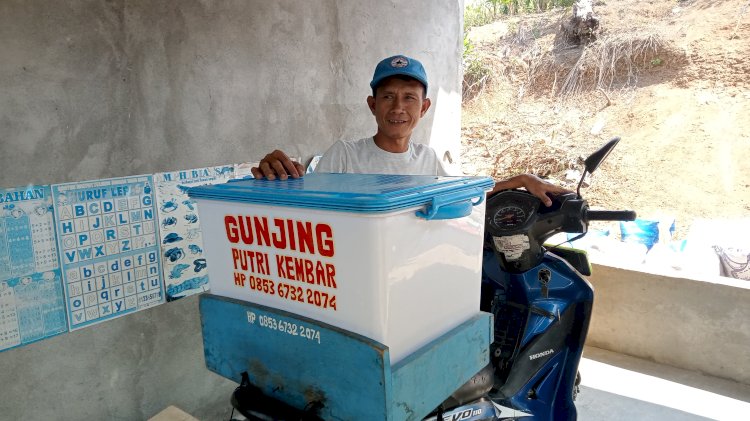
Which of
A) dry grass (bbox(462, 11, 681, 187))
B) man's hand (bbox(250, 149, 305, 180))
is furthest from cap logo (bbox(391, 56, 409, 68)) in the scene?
dry grass (bbox(462, 11, 681, 187))

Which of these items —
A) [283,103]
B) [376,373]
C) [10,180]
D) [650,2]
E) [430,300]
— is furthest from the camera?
[650,2]

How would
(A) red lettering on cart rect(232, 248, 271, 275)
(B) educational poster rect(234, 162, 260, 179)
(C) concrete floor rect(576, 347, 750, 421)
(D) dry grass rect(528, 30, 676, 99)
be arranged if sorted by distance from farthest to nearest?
(D) dry grass rect(528, 30, 676, 99)
(C) concrete floor rect(576, 347, 750, 421)
(B) educational poster rect(234, 162, 260, 179)
(A) red lettering on cart rect(232, 248, 271, 275)

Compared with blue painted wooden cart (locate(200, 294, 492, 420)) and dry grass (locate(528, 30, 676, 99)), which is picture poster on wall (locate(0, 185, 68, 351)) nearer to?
blue painted wooden cart (locate(200, 294, 492, 420))

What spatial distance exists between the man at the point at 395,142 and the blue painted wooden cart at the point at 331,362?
887 millimetres

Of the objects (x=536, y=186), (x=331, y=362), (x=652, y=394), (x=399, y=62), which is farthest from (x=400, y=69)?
(x=652, y=394)

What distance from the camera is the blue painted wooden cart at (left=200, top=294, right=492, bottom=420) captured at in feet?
2.66

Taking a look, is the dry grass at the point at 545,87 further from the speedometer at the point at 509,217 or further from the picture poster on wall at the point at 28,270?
the picture poster on wall at the point at 28,270

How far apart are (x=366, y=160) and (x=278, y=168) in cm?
77

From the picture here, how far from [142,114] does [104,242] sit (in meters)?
0.57

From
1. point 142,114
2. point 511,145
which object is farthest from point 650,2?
point 142,114

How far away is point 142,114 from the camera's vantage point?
2.02 m

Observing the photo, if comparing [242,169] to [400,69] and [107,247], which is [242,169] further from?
[400,69]

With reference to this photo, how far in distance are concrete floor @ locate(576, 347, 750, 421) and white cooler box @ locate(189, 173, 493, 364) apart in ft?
7.04

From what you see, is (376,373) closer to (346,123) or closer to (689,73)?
(346,123)
